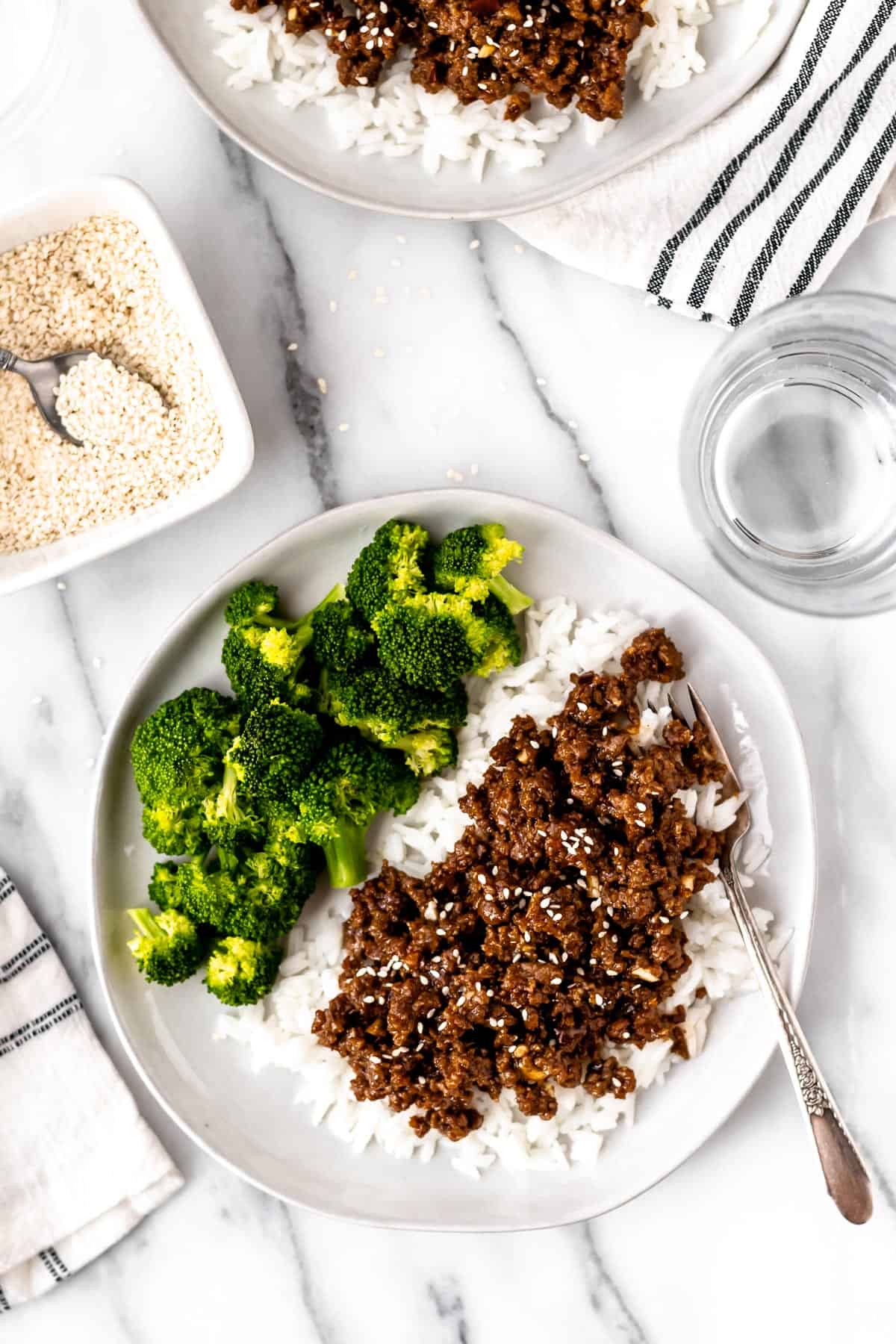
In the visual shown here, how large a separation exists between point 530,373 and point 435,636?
696mm

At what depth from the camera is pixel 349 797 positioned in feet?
7.43

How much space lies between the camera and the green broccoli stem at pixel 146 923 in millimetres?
2369

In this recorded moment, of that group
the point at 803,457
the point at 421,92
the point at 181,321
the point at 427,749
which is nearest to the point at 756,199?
the point at 803,457

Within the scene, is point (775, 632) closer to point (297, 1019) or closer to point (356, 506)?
point (356, 506)

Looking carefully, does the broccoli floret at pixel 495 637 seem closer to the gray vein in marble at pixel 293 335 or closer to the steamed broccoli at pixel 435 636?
the steamed broccoli at pixel 435 636

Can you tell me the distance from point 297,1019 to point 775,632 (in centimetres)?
139

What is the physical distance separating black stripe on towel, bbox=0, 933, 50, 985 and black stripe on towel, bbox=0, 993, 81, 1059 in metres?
0.12

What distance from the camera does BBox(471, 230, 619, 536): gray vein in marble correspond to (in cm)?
244

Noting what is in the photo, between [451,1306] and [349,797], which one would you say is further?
[451,1306]

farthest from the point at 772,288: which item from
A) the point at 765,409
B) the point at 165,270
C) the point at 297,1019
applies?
the point at 297,1019

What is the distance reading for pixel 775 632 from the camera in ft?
8.03

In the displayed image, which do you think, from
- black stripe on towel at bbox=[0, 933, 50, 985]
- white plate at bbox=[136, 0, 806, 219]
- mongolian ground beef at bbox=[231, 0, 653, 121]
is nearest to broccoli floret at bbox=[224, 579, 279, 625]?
white plate at bbox=[136, 0, 806, 219]

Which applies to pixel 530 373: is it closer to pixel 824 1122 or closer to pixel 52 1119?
pixel 824 1122

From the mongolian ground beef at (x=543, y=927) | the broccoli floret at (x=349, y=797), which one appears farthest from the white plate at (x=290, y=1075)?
the broccoli floret at (x=349, y=797)
